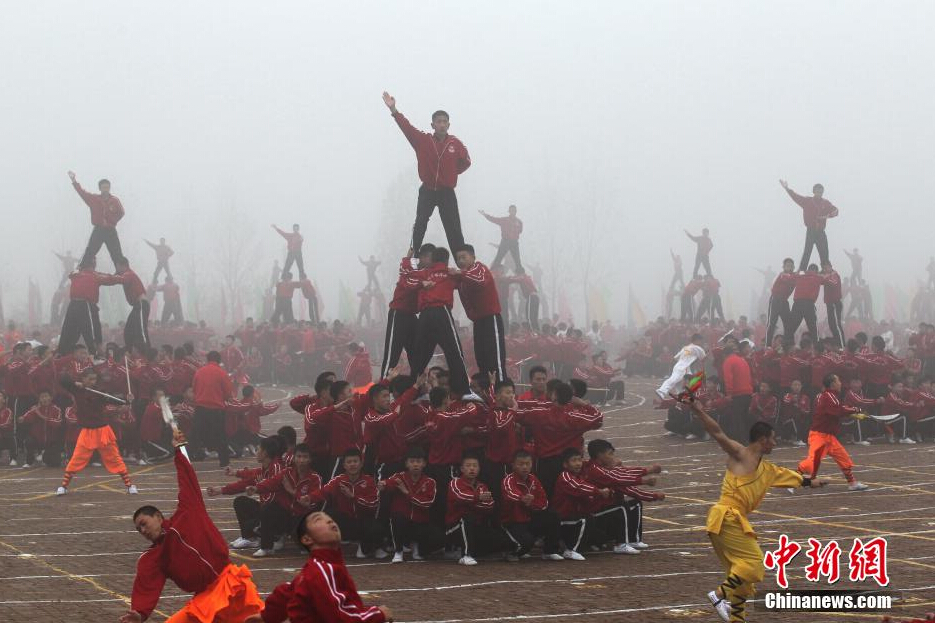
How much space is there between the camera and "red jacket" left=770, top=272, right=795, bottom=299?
29.6 metres

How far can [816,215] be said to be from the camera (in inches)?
1135

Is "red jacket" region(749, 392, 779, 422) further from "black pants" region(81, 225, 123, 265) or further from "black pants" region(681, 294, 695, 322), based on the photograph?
→ "black pants" region(681, 294, 695, 322)

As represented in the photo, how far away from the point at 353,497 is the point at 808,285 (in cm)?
1877

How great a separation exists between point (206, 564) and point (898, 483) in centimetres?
1293

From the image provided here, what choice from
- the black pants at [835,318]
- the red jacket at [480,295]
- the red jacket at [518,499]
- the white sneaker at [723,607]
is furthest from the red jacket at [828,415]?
the black pants at [835,318]

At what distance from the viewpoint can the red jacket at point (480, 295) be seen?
49.0 feet

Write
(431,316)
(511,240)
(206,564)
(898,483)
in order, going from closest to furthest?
(206,564) < (431,316) < (898,483) < (511,240)

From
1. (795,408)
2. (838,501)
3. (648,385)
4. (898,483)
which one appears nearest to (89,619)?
(838,501)

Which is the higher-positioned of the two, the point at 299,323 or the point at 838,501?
the point at 299,323

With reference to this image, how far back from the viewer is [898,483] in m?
18.4

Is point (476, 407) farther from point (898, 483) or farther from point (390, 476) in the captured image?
point (898, 483)

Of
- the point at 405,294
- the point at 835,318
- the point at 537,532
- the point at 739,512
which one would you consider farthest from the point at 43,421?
the point at 835,318

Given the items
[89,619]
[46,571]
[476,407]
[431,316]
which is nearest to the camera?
[89,619]

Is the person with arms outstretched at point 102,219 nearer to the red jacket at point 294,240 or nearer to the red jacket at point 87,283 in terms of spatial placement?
the red jacket at point 87,283
